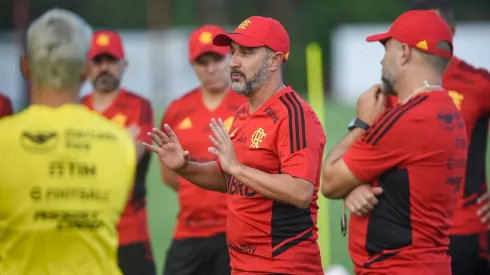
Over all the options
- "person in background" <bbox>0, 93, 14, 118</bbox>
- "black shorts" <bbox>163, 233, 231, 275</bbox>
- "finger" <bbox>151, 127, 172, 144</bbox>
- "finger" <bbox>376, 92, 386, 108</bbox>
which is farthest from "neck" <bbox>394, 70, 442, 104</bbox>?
"person in background" <bbox>0, 93, 14, 118</bbox>

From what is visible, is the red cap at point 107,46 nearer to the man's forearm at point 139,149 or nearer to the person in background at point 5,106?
the man's forearm at point 139,149

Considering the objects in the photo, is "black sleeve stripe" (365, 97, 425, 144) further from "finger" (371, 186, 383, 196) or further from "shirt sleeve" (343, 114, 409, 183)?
"finger" (371, 186, 383, 196)

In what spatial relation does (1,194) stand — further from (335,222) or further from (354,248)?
(335,222)

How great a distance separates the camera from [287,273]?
4980mm

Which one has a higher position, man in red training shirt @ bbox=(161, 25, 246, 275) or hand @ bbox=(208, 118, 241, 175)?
hand @ bbox=(208, 118, 241, 175)

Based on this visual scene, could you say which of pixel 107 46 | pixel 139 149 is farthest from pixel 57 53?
pixel 107 46

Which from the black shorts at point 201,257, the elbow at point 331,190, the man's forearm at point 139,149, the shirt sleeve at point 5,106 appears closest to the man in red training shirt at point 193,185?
the black shorts at point 201,257

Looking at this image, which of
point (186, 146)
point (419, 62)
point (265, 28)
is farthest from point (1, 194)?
point (186, 146)

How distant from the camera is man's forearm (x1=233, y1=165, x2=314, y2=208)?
15.9 feet

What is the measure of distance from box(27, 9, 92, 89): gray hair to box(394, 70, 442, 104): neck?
6.23 ft

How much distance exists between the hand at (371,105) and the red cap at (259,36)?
53cm

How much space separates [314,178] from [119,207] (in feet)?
4.26

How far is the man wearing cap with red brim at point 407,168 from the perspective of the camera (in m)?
4.86

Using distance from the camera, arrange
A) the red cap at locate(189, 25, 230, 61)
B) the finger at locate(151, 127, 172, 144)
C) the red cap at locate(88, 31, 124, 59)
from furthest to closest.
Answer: the red cap at locate(88, 31, 124, 59), the red cap at locate(189, 25, 230, 61), the finger at locate(151, 127, 172, 144)
